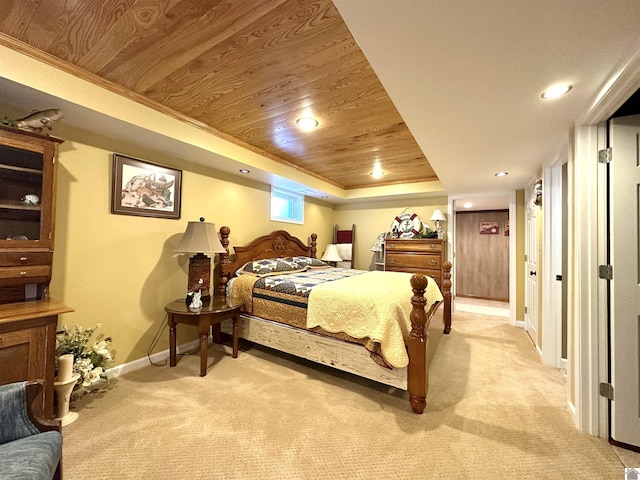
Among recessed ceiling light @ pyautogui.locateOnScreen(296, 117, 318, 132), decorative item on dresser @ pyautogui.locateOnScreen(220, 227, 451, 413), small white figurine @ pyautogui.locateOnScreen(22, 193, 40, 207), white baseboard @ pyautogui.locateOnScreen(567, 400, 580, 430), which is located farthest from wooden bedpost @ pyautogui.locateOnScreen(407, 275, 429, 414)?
small white figurine @ pyautogui.locateOnScreen(22, 193, 40, 207)

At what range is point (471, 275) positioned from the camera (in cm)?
645

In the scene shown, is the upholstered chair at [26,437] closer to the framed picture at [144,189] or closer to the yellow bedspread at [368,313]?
the yellow bedspread at [368,313]

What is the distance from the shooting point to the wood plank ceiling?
1364 mm

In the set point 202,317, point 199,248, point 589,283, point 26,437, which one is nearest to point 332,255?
point 199,248

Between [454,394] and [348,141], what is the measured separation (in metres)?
2.62

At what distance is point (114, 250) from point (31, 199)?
764mm

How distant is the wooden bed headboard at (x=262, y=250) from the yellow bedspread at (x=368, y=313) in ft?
4.58

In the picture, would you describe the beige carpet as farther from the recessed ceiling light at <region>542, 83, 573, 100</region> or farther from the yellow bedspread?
the recessed ceiling light at <region>542, 83, 573, 100</region>

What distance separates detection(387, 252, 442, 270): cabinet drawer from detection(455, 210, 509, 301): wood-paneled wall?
2.69 metres

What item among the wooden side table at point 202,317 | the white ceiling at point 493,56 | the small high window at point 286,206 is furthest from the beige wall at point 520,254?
the wooden side table at point 202,317

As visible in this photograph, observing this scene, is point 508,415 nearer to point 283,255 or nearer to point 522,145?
point 522,145

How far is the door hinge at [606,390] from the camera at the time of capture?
66.1 inches

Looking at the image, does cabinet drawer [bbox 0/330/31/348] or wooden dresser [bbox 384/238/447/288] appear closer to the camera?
cabinet drawer [bbox 0/330/31/348]

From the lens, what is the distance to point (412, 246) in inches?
178
